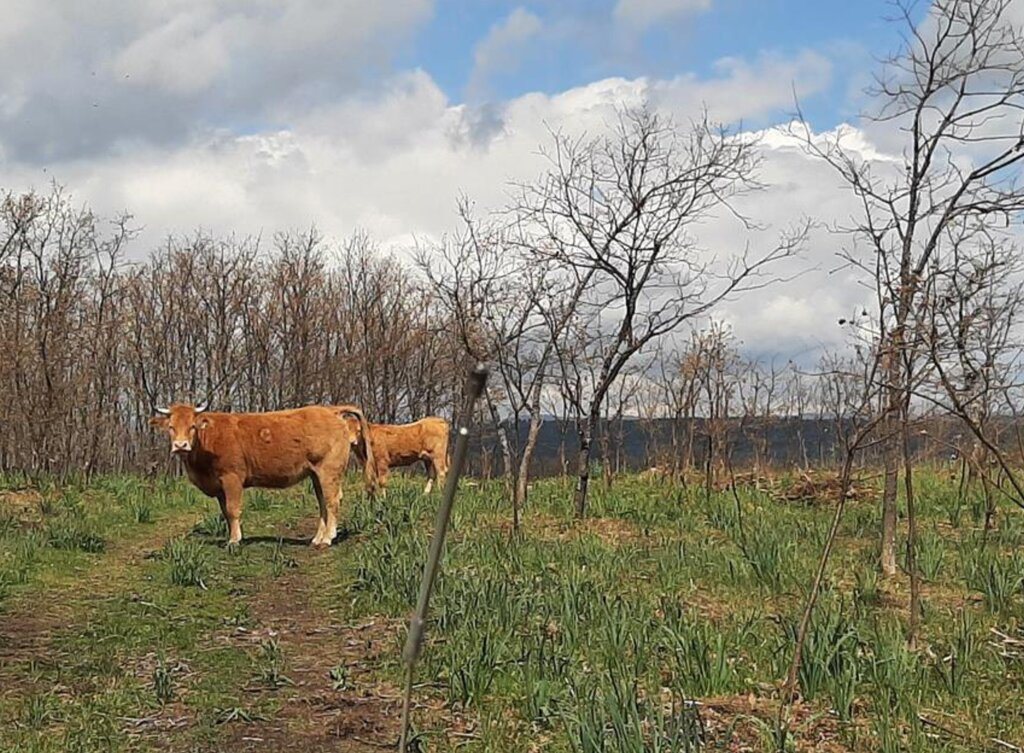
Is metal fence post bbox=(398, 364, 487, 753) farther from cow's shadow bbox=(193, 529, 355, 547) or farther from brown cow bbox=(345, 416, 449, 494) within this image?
brown cow bbox=(345, 416, 449, 494)

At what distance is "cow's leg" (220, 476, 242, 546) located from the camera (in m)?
11.5

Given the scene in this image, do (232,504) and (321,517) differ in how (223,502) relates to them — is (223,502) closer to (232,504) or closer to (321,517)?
(232,504)

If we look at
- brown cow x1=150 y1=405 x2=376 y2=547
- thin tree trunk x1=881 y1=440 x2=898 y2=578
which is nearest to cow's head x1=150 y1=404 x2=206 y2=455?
brown cow x1=150 y1=405 x2=376 y2=547

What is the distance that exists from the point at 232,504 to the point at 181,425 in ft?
3.53

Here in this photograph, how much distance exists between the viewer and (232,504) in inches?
459

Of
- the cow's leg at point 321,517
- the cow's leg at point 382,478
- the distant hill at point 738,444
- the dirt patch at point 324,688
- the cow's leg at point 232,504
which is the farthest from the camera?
the distant hill at point 738,444

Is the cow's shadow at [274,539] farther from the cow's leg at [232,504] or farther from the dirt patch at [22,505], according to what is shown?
the dirt patch at [22,505]

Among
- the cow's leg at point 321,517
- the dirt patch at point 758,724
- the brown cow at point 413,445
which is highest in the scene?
the brown cow at point 413,445

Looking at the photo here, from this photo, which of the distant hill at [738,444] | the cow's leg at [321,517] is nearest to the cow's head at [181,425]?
the cow's leg at [321,517]

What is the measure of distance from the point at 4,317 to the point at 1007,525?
16669mm

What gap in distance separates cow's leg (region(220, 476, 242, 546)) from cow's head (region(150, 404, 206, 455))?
1.93ft

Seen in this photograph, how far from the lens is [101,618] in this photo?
7.55 metres

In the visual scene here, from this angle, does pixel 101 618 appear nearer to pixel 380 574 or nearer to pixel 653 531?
pixel 380 574

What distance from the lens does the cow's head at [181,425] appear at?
37.3 ft
